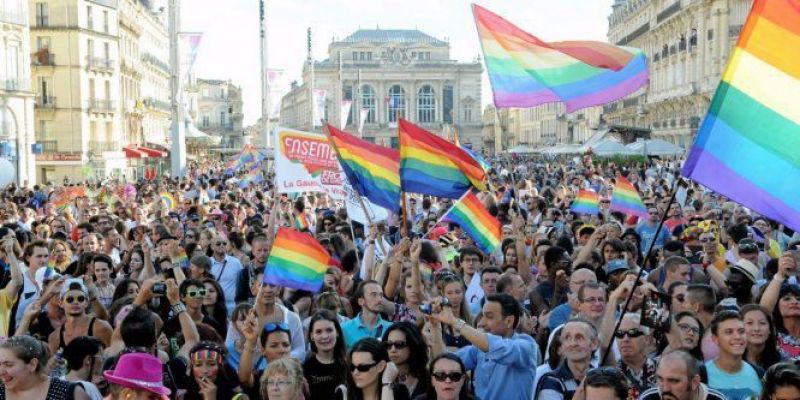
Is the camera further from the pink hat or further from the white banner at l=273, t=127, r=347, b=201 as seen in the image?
the white banner at l=273, t=127, r=347, b=201

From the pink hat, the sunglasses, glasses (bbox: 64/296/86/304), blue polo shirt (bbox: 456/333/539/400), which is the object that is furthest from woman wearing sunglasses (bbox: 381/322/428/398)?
glasses (bbox: 64/296/86/304)

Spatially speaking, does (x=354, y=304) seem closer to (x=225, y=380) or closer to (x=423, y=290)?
(x=423, y=290)

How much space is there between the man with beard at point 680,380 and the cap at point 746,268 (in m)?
3.06

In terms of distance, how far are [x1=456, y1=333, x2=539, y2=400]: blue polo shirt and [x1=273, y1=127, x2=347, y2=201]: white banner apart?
7199 mm

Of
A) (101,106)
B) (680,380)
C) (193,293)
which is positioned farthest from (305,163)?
(101,106)

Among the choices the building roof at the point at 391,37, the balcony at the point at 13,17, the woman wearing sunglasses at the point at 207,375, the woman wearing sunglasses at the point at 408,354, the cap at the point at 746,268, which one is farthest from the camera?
the building roof at the point at 391,37

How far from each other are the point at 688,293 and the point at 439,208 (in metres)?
10.5

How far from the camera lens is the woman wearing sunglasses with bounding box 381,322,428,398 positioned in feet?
16.8

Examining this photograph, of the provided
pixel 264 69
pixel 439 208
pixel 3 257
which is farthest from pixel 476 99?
pixel 3 257

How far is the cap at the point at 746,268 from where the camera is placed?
7156 mm

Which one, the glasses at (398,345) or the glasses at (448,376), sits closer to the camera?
the glasses at (448,376)

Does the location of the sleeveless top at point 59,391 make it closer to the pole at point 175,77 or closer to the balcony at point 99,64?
the pole at point 175,77

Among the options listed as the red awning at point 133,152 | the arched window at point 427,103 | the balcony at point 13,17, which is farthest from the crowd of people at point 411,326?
the arched window at point 427,103

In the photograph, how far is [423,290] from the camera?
7020 mm
